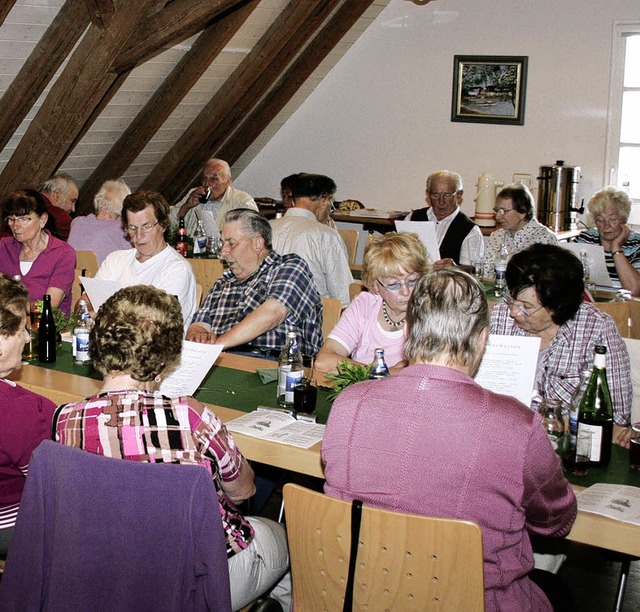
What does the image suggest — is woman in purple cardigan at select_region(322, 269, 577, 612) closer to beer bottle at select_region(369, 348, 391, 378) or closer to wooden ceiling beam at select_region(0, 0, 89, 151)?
beer bottle at select_region(369, 348, 391, 378)

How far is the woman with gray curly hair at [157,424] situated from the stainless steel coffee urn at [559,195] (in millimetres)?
5044

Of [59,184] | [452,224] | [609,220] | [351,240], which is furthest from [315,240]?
[59,184]

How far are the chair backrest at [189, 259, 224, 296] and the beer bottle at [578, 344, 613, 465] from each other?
278cm

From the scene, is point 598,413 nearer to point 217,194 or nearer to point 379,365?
point 379,365

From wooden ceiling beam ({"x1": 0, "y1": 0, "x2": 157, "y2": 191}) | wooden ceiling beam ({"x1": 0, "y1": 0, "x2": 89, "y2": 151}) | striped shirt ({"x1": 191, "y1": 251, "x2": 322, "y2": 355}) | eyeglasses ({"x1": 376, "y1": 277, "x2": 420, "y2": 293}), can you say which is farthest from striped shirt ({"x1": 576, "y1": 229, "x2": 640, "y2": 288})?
wooden ceiling beam ({"x1": 0, "y1": 0, "x2": 89, "y2": 151})

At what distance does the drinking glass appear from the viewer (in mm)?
2287

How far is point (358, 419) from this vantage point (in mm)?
1834

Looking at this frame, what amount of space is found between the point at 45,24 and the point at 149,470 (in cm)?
427

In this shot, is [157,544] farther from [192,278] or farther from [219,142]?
[219,142]

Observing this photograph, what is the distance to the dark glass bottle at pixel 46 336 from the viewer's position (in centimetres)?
328

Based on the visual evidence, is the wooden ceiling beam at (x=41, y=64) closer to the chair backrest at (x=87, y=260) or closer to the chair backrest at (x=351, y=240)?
the chair backrest at (x=87, y=260)

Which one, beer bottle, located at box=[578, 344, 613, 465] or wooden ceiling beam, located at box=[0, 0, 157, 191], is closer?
beer bottle, located at box=[578, 344, 613, 465]

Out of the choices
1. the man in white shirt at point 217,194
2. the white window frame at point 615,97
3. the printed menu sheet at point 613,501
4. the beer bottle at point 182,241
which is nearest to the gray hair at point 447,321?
the printed menu sheet at point 613,501

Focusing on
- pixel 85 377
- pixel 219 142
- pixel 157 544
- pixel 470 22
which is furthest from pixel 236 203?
pixel 157 544
